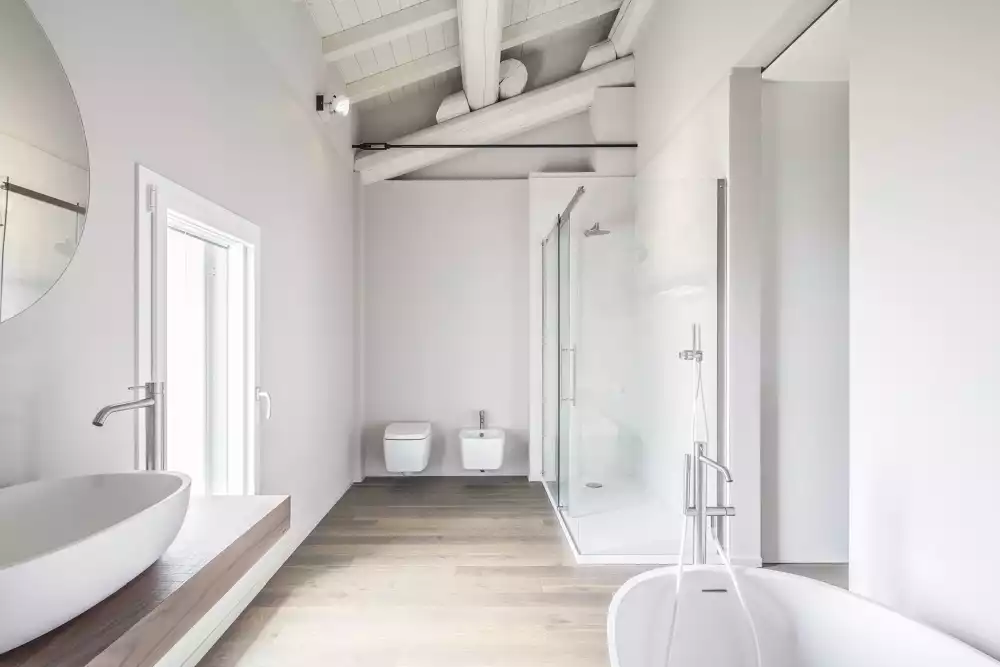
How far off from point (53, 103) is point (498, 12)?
237 centimetres

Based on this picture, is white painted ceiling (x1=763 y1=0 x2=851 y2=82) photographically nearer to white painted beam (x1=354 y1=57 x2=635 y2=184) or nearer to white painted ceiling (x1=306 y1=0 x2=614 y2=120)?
white painted ceiling (x1=306 y1=0 x2=614 y2=120)

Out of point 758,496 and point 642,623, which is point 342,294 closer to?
point 758,496

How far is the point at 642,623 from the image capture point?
1.60 metres

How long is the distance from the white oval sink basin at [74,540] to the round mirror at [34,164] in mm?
390

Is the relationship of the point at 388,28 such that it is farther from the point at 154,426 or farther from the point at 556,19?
the point at 154,426

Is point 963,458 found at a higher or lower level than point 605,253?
lower

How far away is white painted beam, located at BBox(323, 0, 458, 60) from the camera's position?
3.33 metres

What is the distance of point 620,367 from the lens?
3756 millimetres

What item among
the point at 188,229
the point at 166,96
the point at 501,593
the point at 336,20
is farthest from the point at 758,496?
the point at 336,20

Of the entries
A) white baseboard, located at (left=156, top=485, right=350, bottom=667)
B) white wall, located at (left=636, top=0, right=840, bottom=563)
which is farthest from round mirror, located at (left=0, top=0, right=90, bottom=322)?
white wall, located at (left=636, top=0, right=840, bottom=563)

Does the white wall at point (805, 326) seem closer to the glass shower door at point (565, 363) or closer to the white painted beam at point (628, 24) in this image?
the glass shower door at point (565, 363)

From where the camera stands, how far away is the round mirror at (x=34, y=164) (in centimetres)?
117

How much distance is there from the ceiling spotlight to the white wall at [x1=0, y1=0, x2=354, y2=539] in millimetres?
101

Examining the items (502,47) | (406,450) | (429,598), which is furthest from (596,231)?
(429,598)
